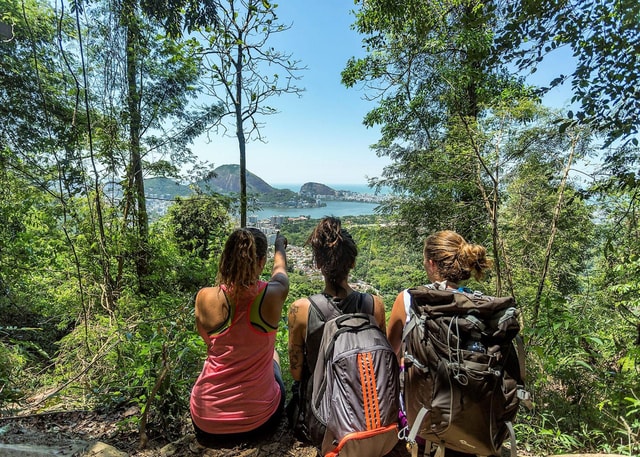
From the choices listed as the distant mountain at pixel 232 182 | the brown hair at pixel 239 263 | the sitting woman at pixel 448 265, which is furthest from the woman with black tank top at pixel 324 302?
the distant mountain at pixel 232 182

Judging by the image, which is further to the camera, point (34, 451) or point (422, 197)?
point (422, 197)

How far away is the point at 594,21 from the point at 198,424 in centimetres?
404

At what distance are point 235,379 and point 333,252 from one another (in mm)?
955

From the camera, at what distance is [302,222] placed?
438 centimetres

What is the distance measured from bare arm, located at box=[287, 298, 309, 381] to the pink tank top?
0.17m

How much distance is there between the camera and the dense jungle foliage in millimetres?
2264

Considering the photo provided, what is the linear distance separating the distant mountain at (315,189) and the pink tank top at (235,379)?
239 inches

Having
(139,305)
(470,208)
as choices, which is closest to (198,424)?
(139,305)

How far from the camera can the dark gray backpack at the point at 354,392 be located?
1.25 m

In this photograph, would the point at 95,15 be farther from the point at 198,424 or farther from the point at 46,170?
the point at 198,424

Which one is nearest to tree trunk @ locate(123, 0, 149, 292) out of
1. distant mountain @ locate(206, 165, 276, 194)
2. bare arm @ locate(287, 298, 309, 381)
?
distant mountain @ locate(206, 165, 276, 194)

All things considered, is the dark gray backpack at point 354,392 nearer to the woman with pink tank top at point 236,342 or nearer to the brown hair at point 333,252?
the brown hair at point 333,252

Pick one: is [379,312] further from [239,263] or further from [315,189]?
[315,189]

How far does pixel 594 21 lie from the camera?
2229mm
